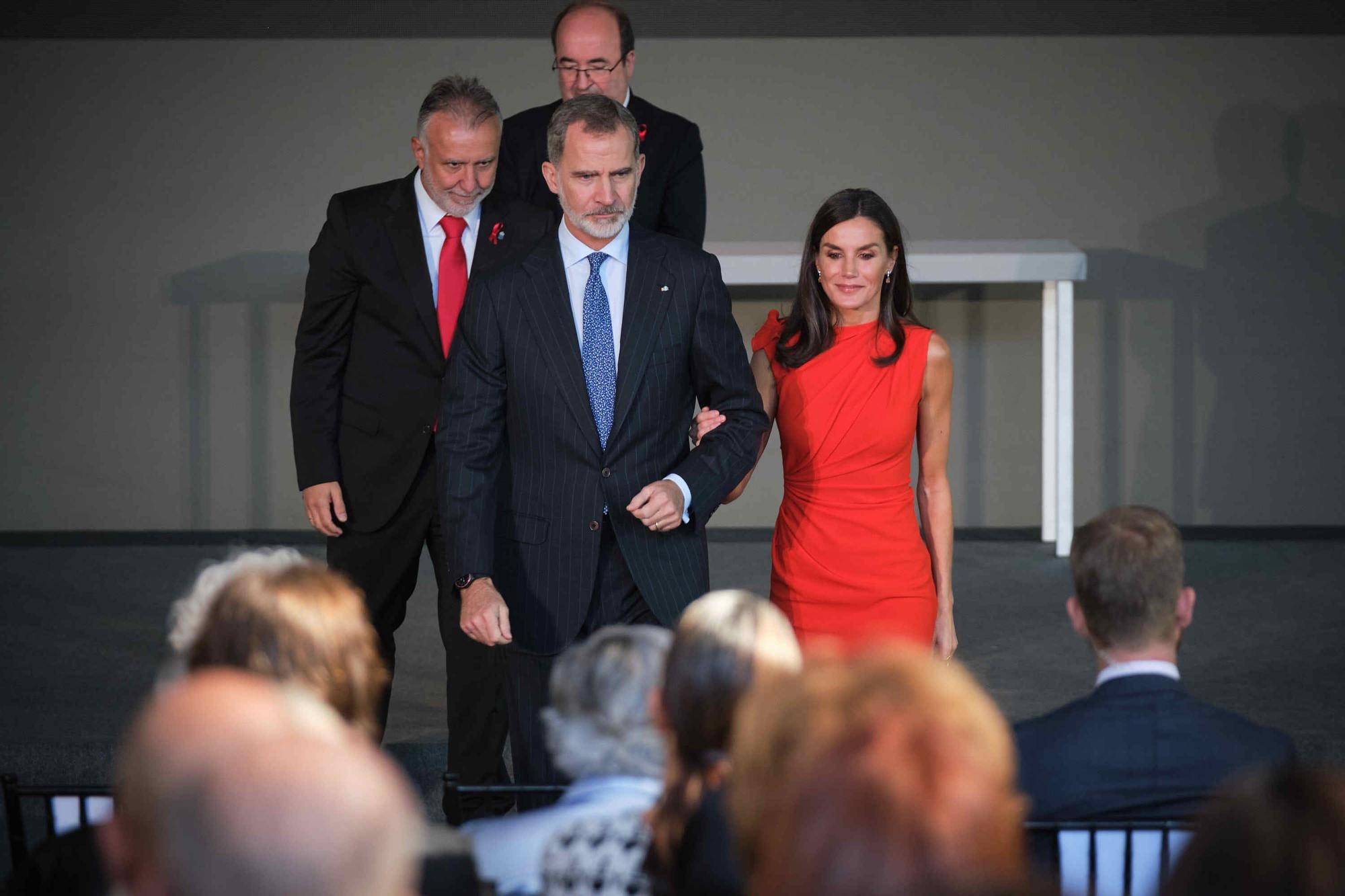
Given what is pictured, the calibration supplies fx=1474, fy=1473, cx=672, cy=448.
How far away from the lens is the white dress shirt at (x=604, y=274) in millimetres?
2676

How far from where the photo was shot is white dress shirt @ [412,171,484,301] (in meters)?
3.10

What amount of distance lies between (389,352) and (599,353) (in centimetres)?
66

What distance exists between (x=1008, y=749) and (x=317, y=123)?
6281 mm

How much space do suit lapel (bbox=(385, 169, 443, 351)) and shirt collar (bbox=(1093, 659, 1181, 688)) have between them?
168cm

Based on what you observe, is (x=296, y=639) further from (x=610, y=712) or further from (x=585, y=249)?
(x=585, y=249)

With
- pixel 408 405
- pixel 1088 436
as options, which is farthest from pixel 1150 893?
pixel 1088 436

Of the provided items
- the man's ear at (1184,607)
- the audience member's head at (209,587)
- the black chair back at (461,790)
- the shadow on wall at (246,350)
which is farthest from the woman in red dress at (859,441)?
the shadow on wall at (246,350)

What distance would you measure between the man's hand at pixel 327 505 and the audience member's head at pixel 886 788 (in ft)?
7.36

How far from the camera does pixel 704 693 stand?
143 centimetres

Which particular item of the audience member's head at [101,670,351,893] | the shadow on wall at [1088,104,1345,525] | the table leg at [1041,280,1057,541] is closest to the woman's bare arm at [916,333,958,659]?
the audience member's head at [101,670,351,893]

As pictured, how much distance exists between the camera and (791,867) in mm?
902

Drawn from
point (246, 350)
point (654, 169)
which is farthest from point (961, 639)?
point (246, 350)

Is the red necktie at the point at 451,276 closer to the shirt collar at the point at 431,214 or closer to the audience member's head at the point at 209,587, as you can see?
the shirt collar at the point at 431,214

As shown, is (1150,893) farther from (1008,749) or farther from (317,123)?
(317,123)
